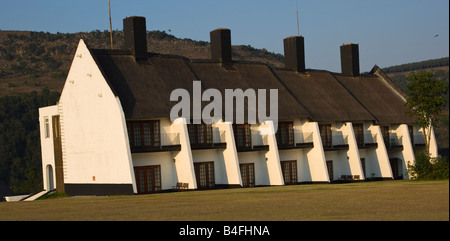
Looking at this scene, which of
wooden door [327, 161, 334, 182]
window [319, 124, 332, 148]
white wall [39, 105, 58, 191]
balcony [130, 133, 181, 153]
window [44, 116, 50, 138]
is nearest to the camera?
balcony [130, 133, 181, 153]

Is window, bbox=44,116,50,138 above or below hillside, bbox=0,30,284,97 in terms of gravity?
below

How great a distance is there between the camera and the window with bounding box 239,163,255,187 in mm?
45594

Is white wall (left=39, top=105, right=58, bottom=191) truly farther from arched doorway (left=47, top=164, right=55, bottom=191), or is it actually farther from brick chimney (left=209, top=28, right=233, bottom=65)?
brick chimney (left=209, top=28, right=233, bottom=65)

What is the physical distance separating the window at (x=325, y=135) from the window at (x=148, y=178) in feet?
46.5

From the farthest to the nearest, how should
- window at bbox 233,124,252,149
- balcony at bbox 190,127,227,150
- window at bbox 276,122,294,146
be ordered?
window at bbox 276,122,294,146, window at bbox 233,124,252,149, balcony at bbox 190,127,227,150

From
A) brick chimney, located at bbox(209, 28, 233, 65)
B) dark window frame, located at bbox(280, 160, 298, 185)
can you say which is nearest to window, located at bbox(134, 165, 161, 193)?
dark window frame, located at bbox(280, 160, 298, 185)

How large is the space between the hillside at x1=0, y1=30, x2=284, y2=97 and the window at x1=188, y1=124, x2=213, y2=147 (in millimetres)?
65772

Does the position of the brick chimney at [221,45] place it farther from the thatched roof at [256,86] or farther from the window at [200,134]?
the window at [200,134]

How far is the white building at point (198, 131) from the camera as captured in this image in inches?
1608

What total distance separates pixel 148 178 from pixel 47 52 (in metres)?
87.6

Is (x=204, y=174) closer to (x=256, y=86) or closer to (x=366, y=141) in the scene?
(x=256, y=86)

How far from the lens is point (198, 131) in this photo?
4325 centimetres
